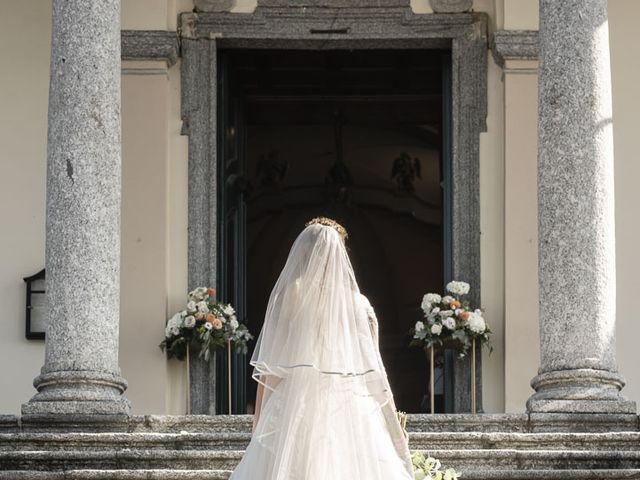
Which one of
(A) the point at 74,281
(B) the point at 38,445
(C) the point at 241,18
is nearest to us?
(B) the point at 38,445

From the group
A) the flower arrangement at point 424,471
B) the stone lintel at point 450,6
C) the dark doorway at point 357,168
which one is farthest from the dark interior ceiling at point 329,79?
the flower arrangement at point 424,471

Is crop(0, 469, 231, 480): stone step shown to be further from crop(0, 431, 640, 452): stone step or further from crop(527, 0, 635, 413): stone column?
crop(527, 0, 635, 413): stone column

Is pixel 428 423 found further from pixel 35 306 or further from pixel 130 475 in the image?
pixel 35 306

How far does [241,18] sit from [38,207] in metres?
2.28

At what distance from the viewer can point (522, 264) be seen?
48.9 feet

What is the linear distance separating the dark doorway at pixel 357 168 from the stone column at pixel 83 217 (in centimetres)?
344

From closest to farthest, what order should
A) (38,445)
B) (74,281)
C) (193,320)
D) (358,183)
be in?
1. (38,445)
2. (74,281)
3. (193,320)
4. (358,183)

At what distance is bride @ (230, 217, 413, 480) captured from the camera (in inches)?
327

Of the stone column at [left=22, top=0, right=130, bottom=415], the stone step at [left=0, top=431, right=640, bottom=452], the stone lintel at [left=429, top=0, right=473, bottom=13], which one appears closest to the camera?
the stone step at [left=0, top=431, right=640, bottom=452]

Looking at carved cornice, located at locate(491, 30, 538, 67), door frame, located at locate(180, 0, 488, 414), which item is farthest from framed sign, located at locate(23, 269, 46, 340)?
carved cornice, located at locate(491, 30, 538, 67)

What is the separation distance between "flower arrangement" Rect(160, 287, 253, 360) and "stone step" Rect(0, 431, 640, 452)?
9.98 feet

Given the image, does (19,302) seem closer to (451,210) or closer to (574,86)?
(451,210)

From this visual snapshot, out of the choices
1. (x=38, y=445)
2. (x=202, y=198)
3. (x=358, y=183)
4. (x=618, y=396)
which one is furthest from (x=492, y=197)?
(x=358, y=183)

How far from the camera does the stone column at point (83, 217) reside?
12227 millimetres
